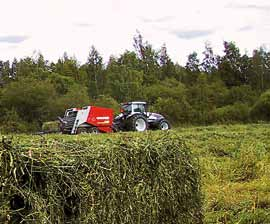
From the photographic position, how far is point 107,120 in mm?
26469

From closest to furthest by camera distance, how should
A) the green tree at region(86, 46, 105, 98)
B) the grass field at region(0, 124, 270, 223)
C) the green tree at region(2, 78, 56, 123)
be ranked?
the grass field at region(0, 124, 270, 223), the green tree at region(2, 78, 56, 123), the green tree at region(86, 46, 105, 98)

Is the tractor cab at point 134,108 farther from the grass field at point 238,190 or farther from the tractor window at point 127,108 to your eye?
the grass field at point 238,190

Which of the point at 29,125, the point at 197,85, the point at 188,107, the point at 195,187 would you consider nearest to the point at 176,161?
the point at 195,187

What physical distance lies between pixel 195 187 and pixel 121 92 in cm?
4301

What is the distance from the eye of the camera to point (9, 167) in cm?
387

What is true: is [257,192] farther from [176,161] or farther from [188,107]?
[188,107]

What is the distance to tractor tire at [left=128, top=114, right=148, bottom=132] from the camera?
27.2 m

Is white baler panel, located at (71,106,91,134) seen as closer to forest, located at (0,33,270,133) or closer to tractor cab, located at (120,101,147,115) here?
tractor cab, located at (120,101,147,115)

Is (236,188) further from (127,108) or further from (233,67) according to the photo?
(233,67)

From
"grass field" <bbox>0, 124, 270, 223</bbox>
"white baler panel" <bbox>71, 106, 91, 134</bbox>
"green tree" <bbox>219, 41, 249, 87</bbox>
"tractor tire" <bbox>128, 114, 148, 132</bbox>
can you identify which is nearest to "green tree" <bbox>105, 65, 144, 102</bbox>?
"green tree" <bbox>219, 41, 249, 87</bbox>

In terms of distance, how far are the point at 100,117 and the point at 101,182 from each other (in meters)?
21.8

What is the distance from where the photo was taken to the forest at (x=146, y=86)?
39.6 metres

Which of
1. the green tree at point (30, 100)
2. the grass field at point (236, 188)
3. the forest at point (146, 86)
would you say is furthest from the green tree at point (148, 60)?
the grass field at point (236, 188)

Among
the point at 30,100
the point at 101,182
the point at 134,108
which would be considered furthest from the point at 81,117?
the point at 101,182
